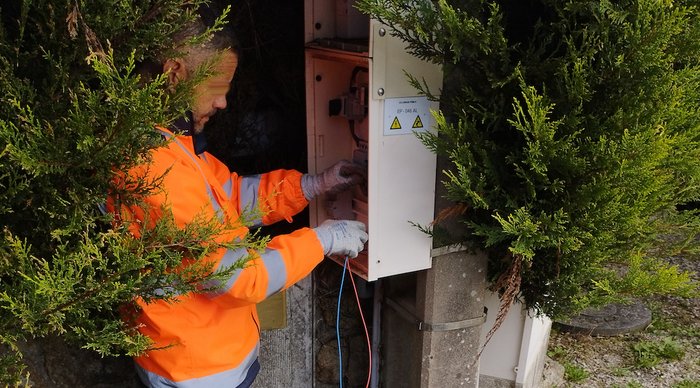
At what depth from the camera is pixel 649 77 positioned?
1.95 meters

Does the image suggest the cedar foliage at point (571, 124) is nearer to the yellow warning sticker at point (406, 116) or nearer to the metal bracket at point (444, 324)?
the yellow warning sticker at point (406, 116)

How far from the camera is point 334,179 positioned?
264 centimetres

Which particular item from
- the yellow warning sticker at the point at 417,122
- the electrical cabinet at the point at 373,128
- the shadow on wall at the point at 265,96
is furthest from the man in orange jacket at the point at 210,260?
the shadow on wall at the point at 265,96

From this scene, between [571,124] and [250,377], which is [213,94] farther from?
[571,124]

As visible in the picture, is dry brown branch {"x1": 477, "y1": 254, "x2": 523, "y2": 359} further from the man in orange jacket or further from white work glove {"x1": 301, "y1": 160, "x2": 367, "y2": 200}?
white work glove {"x1": 301, "y1": 160, "x2": 367, "y2": 200}

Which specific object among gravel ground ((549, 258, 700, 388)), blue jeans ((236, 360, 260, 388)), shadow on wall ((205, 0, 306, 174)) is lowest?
gravel ground ((549, 258, 700, 388))

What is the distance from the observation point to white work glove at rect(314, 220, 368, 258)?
7.42 feet

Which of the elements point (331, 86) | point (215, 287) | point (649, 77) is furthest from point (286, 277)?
point (649, 77)

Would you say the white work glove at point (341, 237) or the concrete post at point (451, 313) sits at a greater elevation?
the white work glove at point (341, 237)

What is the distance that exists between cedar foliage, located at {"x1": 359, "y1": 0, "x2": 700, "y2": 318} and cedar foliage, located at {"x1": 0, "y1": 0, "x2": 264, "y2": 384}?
2.55 ft

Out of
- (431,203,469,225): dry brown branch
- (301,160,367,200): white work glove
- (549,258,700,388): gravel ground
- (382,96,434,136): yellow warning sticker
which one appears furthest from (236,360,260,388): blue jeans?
(549,258,700,388): gravel ground

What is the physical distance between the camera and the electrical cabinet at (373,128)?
7.39 feet

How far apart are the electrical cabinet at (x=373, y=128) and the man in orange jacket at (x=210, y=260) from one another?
0.56ft

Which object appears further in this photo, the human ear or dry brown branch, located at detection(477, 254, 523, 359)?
dry brown branch, located at detection(477, 254, 523, 359)
